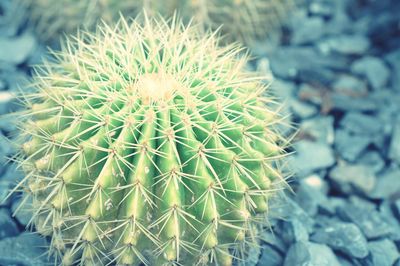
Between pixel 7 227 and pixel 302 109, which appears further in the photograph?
pixel 302 109

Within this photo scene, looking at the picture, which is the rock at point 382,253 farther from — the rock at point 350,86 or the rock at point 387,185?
the rock at point 350,86

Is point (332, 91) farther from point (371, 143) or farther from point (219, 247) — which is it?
point (219, 247)

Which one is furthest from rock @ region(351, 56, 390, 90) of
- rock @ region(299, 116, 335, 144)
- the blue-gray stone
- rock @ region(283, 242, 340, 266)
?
rock @ region(283, 242, 340, 266)

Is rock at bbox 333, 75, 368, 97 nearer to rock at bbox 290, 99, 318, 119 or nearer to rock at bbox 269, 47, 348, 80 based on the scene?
rock at bbox 269, 47, 348, 80

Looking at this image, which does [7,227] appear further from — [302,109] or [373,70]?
[373,70]

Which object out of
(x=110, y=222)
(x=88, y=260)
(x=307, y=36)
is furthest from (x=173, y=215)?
(x=307, y=36)

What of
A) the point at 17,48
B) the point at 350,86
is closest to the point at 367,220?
the point at 350,86
